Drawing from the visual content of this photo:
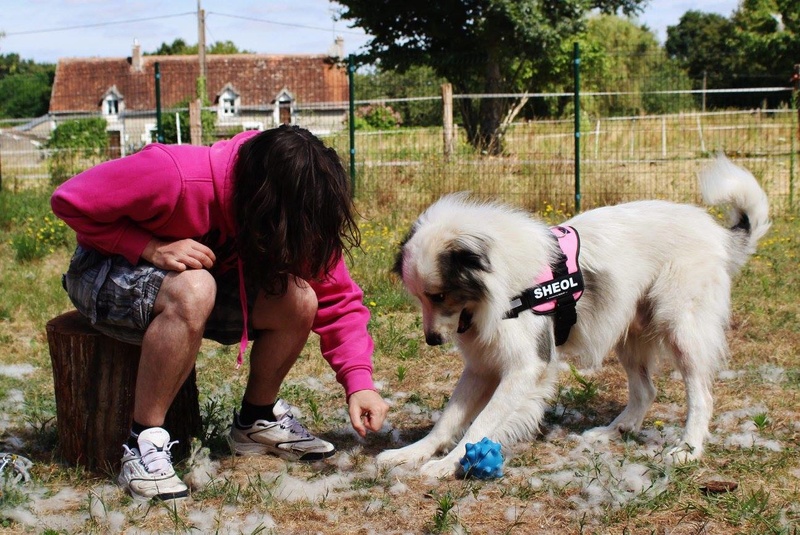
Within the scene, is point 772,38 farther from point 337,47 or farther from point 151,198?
point 151,198

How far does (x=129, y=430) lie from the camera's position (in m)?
3.32

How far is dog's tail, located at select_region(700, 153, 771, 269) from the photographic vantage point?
4047mm

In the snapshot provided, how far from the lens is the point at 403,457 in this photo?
350 centimetres

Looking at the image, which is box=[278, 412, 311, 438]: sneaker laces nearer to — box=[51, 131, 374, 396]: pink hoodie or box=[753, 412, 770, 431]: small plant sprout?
box=[51, 131, 374, 396]: pink hoodie

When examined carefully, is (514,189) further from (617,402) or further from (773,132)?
(617,402)

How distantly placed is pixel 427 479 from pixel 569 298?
104 centimetres

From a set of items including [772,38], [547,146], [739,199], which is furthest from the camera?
[772,38]

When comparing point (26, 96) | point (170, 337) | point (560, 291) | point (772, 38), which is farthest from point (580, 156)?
point (26, 96)

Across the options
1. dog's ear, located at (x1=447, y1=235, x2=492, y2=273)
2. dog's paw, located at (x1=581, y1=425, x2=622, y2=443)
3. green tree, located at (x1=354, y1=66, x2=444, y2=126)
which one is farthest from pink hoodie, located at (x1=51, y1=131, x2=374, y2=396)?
green tree, located at (x1=354, y1=66, x2=444, y2=126)

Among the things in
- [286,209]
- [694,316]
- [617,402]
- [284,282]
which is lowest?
[617,402]

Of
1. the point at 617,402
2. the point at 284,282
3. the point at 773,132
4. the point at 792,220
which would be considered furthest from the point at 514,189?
the point at 284,282

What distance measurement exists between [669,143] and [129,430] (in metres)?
9.90

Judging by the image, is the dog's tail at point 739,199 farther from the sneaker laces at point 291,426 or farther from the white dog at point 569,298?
the sneaker laces at point 291,426

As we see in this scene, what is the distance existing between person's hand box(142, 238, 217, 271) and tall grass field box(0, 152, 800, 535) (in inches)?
30.5
